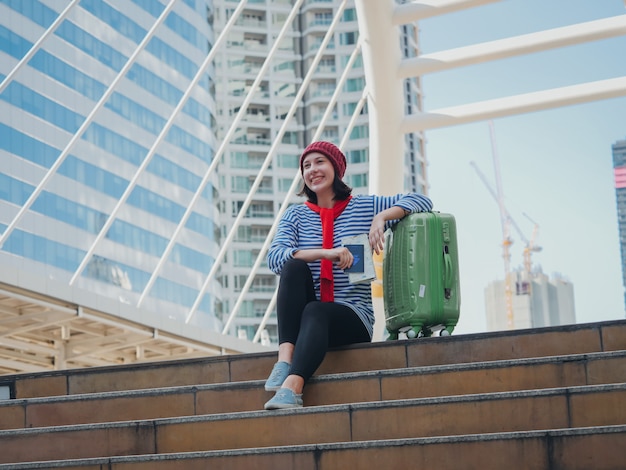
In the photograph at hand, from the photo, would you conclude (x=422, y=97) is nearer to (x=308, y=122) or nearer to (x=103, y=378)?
(x=308, y=122)

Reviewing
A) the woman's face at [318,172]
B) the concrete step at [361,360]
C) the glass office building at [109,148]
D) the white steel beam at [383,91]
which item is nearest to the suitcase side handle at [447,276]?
the woman's face at [318,172]

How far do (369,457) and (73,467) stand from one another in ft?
3.58

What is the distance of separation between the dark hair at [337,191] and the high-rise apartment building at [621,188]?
10829 cm

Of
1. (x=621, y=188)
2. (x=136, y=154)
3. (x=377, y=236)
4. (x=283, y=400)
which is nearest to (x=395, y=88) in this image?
(x=377, y=236)

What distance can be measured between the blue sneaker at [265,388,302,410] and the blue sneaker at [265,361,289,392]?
0.44ft

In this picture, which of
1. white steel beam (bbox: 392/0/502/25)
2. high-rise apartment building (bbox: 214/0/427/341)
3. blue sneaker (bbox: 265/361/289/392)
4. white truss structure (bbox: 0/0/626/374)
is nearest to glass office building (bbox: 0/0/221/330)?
high-rise apartment building (bbox: 214/0/427/341)

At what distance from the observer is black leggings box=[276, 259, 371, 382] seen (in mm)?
4852

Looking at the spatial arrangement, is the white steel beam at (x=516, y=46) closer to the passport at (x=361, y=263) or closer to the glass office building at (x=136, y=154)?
the passport at (x=361, y=263)

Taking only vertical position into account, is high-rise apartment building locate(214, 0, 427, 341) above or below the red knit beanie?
above

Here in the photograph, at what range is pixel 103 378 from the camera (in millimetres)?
5410

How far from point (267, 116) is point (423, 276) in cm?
7869

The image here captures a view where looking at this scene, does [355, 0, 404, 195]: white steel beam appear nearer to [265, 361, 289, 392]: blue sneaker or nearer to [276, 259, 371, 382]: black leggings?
[276, 259, 371, 382]: black leggings

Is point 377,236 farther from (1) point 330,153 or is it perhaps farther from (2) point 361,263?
(1) point 330,153

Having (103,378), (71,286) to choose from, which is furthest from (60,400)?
(71,286)
